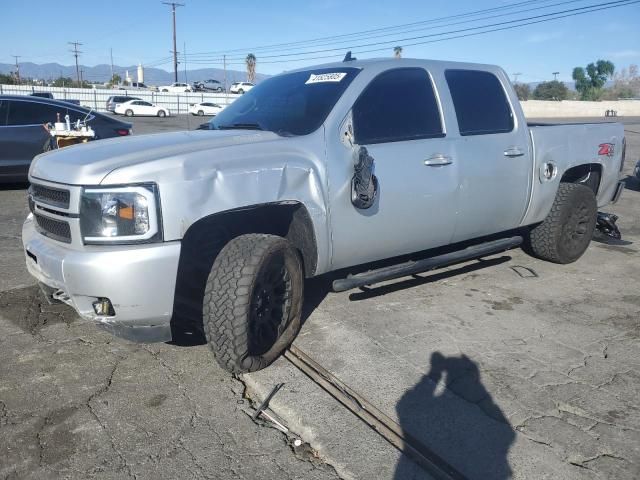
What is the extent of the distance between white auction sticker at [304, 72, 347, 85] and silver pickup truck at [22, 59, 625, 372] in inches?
0.6

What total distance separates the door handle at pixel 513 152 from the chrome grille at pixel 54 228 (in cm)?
345

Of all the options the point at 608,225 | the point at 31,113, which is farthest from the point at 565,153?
the point at 31,113

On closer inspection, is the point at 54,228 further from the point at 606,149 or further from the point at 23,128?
the point at 23,128

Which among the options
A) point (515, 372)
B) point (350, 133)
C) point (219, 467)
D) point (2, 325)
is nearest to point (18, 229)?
point (2, 325)

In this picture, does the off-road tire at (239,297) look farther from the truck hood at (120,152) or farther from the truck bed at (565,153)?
the truck bed at (565,153)

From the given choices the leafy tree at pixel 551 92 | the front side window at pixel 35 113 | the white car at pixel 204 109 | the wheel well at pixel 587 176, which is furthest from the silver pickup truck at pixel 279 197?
the leafy tree at pixel 551 92

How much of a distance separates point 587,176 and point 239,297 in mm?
4403

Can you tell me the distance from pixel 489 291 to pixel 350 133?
2.10m

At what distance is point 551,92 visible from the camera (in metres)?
82.6

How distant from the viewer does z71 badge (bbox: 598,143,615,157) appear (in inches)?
227

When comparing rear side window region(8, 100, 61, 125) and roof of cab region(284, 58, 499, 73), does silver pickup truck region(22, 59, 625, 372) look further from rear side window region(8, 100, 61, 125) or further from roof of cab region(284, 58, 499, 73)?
rear side window region(8, 100, 61, 125)

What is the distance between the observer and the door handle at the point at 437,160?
414 centimetres

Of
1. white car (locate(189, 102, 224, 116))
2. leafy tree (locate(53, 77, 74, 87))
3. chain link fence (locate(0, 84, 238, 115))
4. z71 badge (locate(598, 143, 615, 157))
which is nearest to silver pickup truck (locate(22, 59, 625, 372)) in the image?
z71 badge (locate(598, 143, 615, 157))

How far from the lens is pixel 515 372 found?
3471mm
